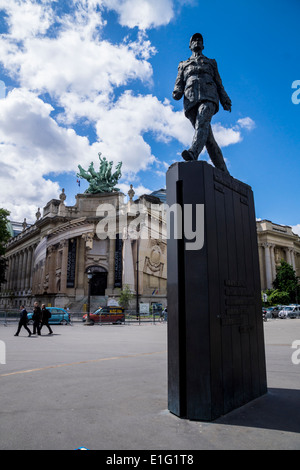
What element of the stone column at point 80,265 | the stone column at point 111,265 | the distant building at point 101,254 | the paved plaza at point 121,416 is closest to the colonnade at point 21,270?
the distant building at point 101,254

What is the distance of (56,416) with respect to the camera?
140 inches

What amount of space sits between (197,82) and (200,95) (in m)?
0.25

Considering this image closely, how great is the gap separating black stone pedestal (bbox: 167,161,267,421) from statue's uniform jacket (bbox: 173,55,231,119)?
1.36 m

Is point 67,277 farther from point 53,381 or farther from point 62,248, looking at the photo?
point 53,381

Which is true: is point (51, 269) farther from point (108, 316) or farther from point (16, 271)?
point (16, 271)

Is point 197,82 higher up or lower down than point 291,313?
higher up

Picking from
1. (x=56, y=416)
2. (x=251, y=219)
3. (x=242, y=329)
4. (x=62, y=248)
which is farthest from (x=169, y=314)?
(x=62, y=248)

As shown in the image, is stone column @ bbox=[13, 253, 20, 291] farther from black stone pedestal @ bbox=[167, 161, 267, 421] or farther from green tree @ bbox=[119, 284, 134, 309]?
black stone pedestal @ bbox=[167, 161, 267, 421]

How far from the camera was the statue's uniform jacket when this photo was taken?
5090 millimetres

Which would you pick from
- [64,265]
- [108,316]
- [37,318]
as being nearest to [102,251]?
[64,265]

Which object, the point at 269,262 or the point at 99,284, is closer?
the point at 99,284

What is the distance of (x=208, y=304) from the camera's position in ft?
12.5

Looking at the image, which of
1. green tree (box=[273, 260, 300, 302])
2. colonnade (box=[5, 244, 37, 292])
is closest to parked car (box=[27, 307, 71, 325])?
colonnade (box=[5, 244, 37, 292])
